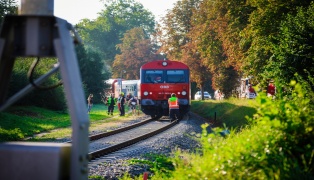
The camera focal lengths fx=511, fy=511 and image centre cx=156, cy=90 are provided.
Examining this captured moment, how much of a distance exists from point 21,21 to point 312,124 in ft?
11.6

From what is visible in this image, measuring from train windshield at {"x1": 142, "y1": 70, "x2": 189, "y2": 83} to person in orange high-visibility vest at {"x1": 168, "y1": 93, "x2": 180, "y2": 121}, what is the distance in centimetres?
218

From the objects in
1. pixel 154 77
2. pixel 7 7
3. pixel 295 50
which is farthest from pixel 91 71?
pixel 295 50

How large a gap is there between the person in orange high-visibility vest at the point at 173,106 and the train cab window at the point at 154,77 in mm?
2397

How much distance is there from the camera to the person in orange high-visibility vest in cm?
2742

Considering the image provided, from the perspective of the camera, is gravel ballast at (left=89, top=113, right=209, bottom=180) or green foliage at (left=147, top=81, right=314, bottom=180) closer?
green foliage at (left=147, top=81, right=314, bottom=180)

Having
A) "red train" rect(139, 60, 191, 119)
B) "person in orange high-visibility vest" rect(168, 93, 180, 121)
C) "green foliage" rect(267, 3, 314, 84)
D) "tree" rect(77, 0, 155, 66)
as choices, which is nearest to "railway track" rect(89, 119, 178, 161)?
"person in orange high-visibility vest" rect(168, 93, 180, 121)

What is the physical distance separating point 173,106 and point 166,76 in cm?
354

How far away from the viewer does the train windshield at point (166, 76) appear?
30.9 meters

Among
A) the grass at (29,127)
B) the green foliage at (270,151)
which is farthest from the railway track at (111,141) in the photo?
the green foliage at (270,151)

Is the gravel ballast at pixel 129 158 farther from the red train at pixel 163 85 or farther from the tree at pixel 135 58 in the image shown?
the tree at pixel 135 58

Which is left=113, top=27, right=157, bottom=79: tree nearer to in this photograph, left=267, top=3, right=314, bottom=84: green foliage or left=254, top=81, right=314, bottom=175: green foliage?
left=267, top=3, right=314, bottom=84: green foliage

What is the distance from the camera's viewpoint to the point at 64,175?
4.15 m

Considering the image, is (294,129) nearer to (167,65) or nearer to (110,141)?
(110,141)

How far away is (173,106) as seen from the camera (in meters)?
27.9
